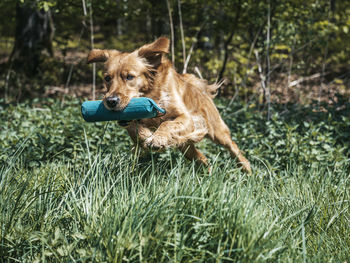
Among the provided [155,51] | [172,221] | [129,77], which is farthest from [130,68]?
[172,221]

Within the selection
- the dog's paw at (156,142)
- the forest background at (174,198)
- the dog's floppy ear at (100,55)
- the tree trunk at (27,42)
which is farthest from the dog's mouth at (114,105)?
the tree trunk at (27,42)

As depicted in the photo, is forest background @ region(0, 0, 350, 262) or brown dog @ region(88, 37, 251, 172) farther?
brown dog @ region(88, 37, 251, 172)

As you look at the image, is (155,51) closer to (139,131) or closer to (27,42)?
(139,131)

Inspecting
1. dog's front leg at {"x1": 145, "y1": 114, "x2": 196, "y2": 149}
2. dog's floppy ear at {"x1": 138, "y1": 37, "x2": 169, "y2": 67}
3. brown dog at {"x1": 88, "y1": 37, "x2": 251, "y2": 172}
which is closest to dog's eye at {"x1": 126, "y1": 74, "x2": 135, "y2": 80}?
brown dog at {"x1": 88, "y1": 37, "x2": 251, "y2": 172}

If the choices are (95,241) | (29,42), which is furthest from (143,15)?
(95,241)

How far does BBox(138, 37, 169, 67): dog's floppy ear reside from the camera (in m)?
3.88

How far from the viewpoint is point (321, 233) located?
9.73 ft

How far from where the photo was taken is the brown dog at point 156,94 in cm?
365

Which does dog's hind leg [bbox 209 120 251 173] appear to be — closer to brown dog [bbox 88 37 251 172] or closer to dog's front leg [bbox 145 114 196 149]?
brown dog [bbox 88 37 251 172]

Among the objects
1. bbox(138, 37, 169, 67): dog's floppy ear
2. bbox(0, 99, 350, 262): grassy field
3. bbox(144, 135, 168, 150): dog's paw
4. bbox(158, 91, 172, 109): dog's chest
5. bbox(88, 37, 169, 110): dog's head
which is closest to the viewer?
bbox(0, 99, 350, 262): grassy field

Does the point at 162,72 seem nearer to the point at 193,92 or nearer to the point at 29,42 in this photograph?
the point at 193,92

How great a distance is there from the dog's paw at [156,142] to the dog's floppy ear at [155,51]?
33.0 inches

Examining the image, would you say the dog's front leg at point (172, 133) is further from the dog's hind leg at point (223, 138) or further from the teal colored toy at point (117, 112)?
the dog's hind leg at point (223, 138)

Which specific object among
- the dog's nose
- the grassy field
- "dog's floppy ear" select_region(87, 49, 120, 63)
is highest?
"dog's floppy ear" select_region(87, 49, 120, 63)
